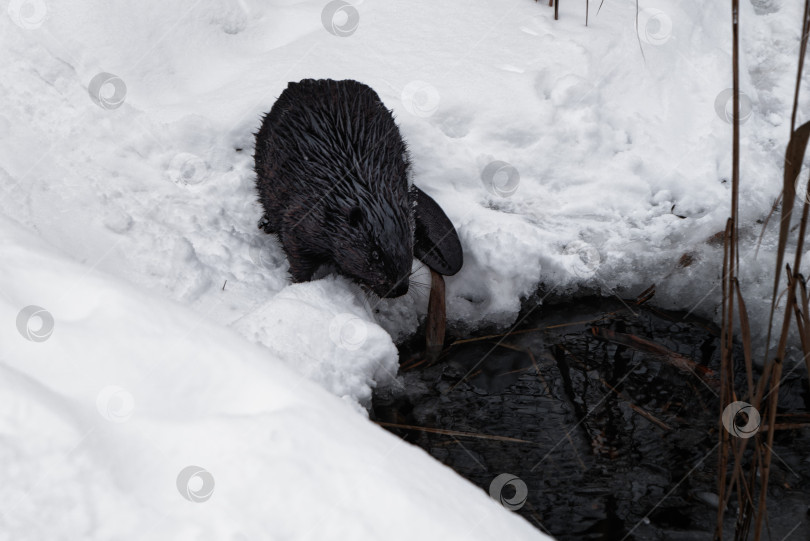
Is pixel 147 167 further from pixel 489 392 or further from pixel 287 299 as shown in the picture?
pixel 489 392

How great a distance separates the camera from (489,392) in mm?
3018

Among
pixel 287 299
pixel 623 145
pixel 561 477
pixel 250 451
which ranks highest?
pixel 623 145

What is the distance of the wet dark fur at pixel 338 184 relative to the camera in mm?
3154

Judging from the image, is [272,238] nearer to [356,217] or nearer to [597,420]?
[356,217]

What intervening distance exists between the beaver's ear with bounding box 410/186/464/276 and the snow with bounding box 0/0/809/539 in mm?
164

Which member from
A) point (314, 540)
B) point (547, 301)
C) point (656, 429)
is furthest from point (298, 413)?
point (547, 301)

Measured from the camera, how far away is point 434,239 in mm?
3346

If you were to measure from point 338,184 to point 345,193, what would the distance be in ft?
0.26

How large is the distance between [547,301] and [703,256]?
2.53 ft

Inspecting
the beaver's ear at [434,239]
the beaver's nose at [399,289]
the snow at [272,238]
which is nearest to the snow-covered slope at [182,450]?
the snow at [272,238]

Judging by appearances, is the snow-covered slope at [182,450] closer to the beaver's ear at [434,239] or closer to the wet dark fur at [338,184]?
the wet dark fur at [338,184]

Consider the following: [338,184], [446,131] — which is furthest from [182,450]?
[446,131]

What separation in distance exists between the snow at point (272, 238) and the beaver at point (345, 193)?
0.17 metres

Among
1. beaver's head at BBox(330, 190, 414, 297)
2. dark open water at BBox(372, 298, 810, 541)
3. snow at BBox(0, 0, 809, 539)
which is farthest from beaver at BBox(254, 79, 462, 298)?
dark open water at BBox(372, 298, 810, 541)
